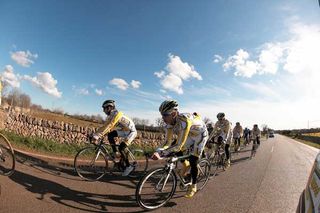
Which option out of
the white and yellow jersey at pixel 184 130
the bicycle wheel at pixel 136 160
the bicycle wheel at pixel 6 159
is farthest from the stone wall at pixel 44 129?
the white and yellow jersey at pixel 184 130

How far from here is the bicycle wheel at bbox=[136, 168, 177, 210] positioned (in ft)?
16.5

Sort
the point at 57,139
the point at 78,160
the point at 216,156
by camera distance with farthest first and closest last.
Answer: the point at 57,139, the point at 216,156, the point at 78,160

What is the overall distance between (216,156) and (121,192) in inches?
202

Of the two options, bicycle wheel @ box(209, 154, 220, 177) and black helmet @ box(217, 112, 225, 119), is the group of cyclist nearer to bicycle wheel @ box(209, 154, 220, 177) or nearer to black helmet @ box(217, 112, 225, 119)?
bicycle wheel @ box(209, 154, 220, 177)

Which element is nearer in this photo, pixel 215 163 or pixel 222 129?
pixel 215 163

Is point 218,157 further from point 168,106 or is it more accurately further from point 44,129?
point 44,129

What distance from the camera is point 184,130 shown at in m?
5.54

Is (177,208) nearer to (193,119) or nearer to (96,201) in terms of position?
(96,201)

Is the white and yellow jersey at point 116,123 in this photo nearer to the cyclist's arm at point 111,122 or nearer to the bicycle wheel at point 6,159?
the cyclist's arm at point 111,122

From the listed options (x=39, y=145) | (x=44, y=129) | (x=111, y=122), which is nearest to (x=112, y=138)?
(x=111, y=122)

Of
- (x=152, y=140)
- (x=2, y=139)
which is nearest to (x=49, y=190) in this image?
(x=2, y=139)

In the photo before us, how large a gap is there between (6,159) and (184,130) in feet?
13.0

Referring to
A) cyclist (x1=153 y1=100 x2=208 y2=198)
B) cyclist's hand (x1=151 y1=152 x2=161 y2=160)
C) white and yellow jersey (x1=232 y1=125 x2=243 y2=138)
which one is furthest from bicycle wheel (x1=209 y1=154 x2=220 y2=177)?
white and yellow jersey (x1=232 y1=125 x2=243 y2=138)

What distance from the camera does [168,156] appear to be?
5566 millimetres
